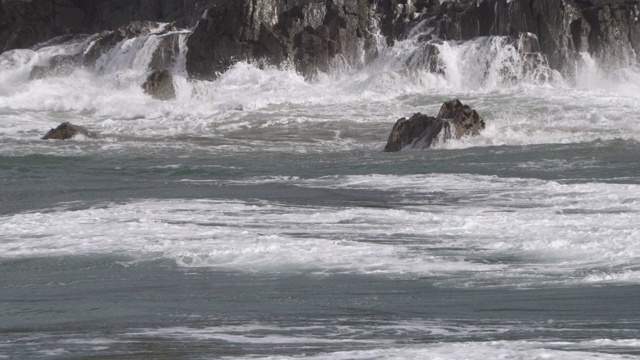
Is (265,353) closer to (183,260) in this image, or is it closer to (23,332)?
(23,332)

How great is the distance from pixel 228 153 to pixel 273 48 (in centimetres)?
1331

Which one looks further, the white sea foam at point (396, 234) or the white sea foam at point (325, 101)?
the white sea foam at point (325, 101)

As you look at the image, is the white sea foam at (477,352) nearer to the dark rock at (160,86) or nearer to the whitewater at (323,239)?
the whitewater at (323,239)

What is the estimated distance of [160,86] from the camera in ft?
115

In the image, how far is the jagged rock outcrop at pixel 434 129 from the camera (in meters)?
23.7

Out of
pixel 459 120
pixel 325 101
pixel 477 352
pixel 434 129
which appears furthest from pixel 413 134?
pixel 477 352

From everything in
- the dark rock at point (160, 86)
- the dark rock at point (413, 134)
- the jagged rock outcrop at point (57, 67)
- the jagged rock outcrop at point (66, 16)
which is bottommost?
the dark rock at point (413, 134)

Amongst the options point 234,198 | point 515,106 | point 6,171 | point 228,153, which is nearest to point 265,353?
point 234,198

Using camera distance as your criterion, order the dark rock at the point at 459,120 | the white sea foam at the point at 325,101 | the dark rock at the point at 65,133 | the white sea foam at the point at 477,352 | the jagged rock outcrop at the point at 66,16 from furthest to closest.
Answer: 1. the jagged rock outcrop at the point at 66,16
2. the white sea foam at the point at 325,101
3. the dark rock at the point at 65,133
4. the dark rock at the point at 459,120
5. the white sea foam at the point at 477,352

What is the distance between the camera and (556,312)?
9.41 metres

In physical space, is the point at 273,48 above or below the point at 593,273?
above

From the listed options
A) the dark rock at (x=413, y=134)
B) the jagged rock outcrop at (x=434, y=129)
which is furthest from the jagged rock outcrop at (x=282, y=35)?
the dark rock at (x=413, y=134)

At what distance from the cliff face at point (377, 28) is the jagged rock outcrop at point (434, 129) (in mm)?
11192

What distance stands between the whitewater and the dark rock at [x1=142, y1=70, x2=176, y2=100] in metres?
4.09
